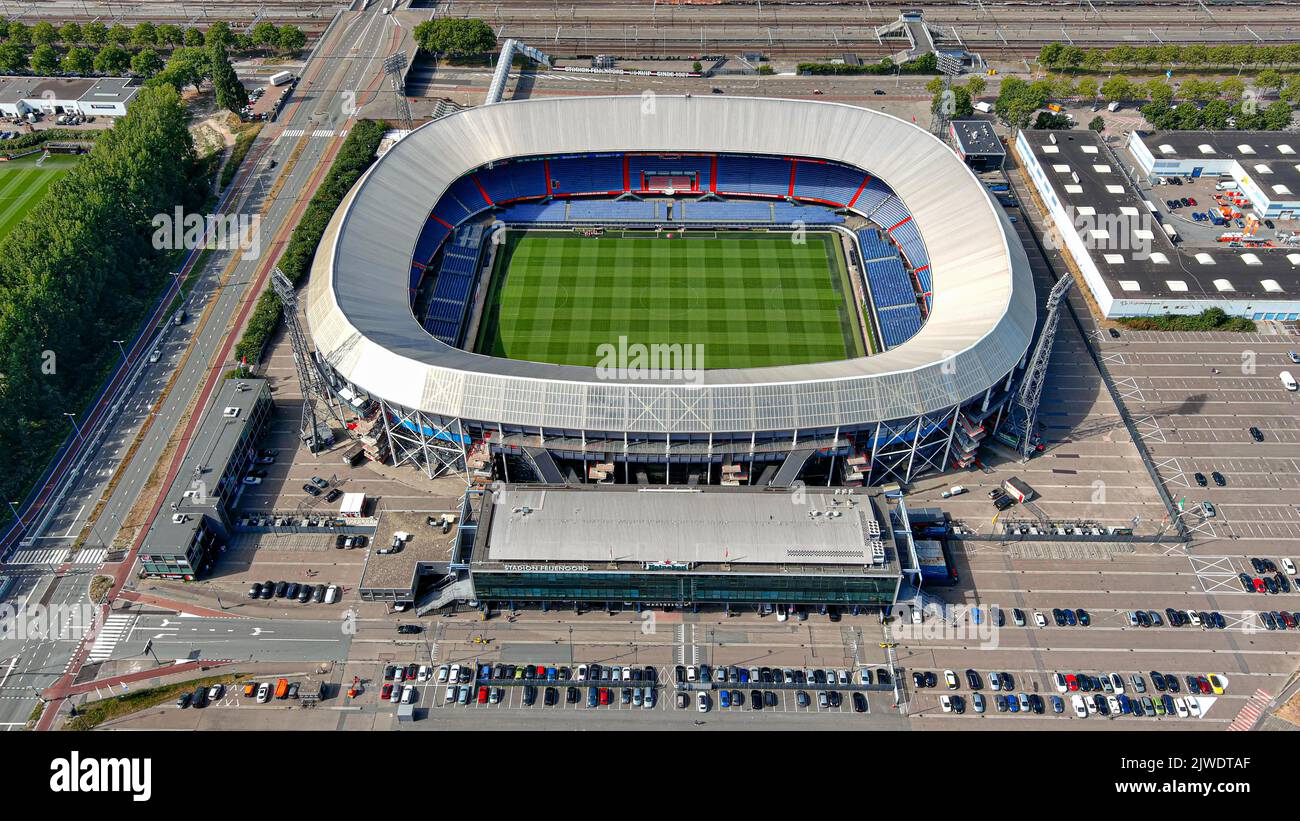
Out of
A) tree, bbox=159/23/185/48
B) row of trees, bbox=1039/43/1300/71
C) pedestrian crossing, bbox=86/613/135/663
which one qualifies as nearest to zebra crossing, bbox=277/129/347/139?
tree, bbox=159/23/185/48

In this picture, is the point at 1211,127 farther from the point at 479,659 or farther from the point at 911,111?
the point at 479,659

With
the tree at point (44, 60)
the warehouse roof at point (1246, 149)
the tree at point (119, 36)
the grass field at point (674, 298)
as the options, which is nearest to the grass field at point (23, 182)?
the tree at point (44, 60)

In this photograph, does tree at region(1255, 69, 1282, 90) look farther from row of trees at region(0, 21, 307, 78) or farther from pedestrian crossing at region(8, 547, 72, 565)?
pedestrian crossing at region(8, 547, 72, 565)

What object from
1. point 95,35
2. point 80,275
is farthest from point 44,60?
point 80,275

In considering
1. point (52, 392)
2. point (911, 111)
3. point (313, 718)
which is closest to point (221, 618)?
point (313, 718)

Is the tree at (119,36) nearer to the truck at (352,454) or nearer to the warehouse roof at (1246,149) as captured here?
the truck at (352,454)

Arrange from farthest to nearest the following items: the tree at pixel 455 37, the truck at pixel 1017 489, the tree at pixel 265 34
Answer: the tree at pixel 265 34 → the tree at pixel 455 37 → the truck at pixel 1017 489
